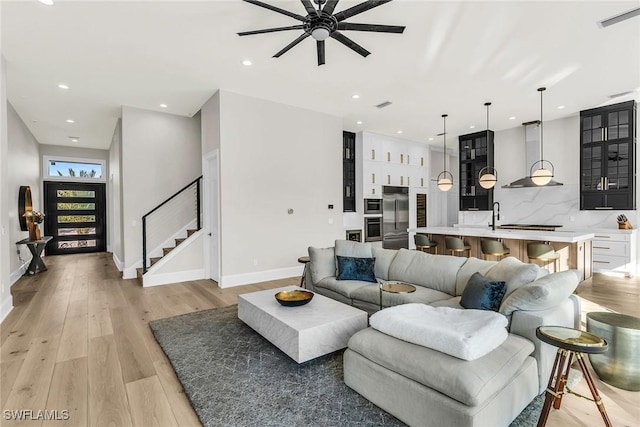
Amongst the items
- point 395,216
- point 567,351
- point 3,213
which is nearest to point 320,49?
point 567,351

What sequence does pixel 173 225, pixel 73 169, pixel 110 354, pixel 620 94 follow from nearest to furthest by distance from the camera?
1. pixel 110 354
2. pixel 620 94
3. pixel 173 225
4. pixel 73 169

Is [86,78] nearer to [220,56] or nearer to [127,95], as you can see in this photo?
[127,95]

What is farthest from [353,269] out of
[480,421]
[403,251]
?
[480,421]

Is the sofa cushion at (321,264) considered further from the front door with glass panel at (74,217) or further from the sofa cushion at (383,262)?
the front door with glass panel at (74,217)

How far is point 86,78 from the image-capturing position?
15.2 feet

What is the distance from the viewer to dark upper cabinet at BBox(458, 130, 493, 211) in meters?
7.89

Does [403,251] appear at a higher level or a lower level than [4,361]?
higher

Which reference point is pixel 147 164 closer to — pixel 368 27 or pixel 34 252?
pixel 34 252

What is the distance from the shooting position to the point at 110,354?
2.88m

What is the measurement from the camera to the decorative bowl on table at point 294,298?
9.77 feet

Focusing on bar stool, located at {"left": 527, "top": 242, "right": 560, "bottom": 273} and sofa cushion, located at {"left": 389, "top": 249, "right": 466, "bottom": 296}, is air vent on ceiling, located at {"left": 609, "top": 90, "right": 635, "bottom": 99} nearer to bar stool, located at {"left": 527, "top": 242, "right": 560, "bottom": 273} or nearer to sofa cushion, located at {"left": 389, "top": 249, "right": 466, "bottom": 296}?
bar stool, located at {"left": 527, "top": 242, "right": 560, "bottom": 273}

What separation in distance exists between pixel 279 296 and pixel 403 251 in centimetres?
176

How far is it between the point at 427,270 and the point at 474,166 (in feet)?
18.8

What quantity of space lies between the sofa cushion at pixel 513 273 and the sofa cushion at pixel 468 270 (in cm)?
18
